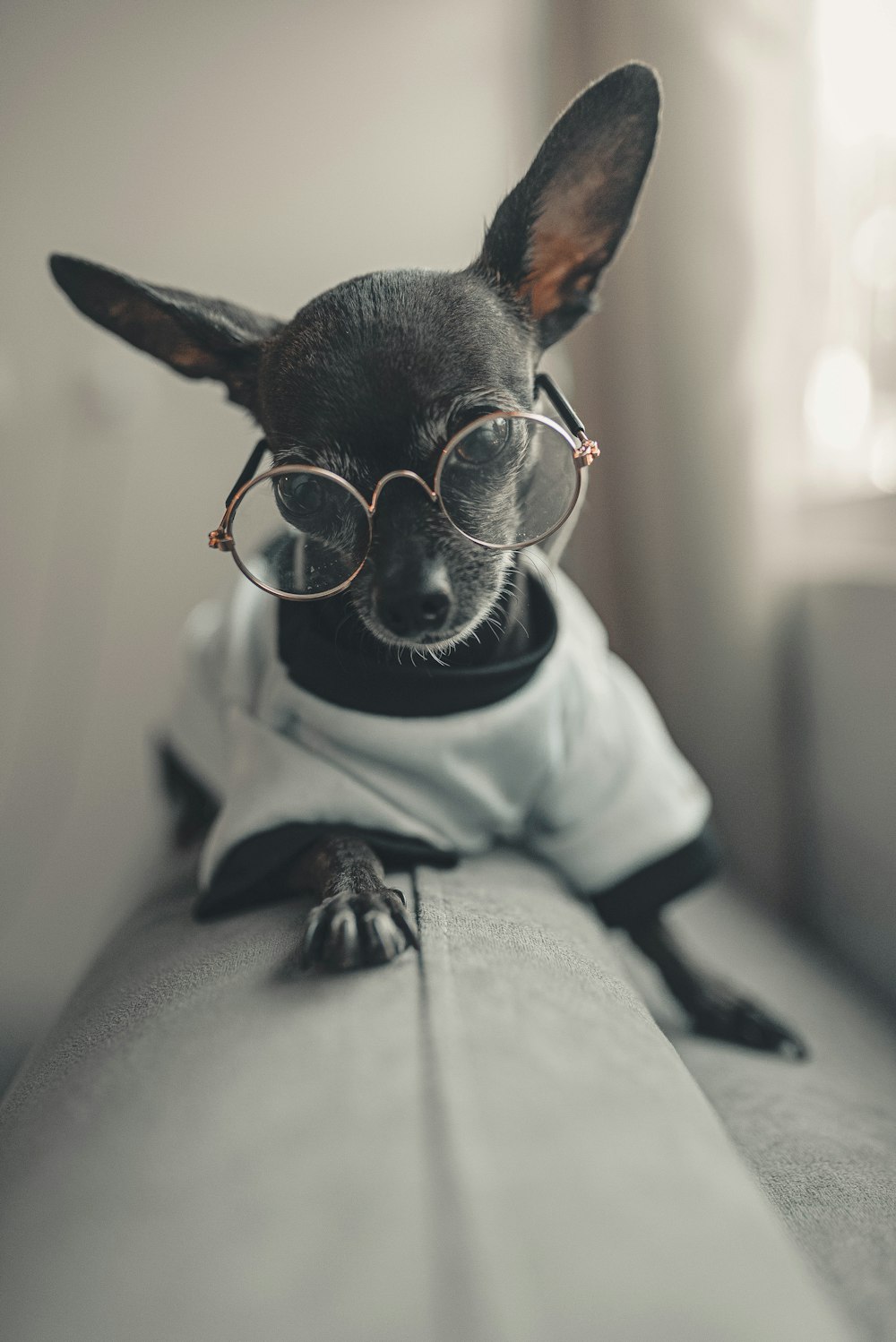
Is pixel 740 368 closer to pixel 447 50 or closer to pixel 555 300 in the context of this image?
pixel 555 300

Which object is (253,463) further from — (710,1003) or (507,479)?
(710,1003)

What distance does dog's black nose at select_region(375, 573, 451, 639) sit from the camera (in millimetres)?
744

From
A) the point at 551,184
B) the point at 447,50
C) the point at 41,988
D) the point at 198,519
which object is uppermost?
the point at 447,50

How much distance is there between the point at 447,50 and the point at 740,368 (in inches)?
21.2

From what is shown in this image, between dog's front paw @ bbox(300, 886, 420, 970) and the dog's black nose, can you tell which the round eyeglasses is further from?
dog's front paw @ bbox(300, 886, 420, 970)

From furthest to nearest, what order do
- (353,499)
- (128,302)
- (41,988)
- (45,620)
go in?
(45,620), (41,988), (128,302), (353,499)

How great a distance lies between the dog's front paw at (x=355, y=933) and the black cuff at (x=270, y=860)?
0.14 metres

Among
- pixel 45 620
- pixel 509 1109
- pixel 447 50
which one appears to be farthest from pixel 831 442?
pixel 45 620

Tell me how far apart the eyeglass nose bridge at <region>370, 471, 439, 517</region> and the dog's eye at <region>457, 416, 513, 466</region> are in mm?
40

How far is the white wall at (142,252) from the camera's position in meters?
0.93

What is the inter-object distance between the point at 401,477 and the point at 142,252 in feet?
2.48

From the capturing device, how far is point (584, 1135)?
509 millimetres

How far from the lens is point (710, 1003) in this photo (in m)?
1.12

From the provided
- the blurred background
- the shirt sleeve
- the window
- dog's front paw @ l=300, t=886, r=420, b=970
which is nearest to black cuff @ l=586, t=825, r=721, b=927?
the shirt sleeve
